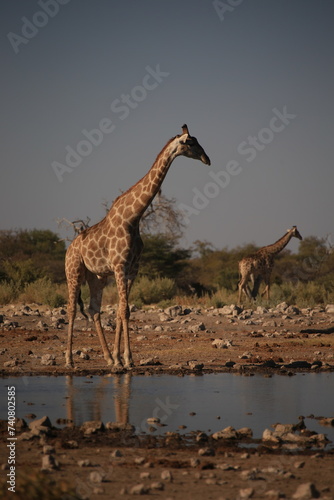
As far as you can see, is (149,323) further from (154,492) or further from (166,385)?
(154,492)

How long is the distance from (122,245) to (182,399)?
11.2 ft

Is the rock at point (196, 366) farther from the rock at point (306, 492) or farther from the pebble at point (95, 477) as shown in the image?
the rock at point (306, 492)

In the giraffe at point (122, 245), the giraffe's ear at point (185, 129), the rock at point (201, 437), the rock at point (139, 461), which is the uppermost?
the giraffe's ear at point (185, 129)

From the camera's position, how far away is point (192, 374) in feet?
34.2

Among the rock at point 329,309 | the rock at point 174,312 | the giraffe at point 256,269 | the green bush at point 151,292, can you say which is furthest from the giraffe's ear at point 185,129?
the giraffe at point 256,269

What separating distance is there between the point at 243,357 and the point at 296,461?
623 cm

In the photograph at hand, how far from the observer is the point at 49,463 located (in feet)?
18.1

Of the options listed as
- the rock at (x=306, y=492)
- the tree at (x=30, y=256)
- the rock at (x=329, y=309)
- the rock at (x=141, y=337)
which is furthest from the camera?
the tree at (x=30, y=256)

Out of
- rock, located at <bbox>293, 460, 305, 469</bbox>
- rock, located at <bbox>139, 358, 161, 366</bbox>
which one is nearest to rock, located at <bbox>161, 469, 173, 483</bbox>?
rock, located at <bbox>293, 460, 305, 469</bbox>

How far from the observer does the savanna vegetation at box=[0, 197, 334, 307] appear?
79.3ft

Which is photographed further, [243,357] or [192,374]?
[243,357]

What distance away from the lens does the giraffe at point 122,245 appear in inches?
443

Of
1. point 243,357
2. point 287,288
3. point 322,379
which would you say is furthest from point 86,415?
point 287,288

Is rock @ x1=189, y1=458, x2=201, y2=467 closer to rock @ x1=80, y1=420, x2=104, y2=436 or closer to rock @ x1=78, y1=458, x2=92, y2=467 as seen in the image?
rock @ x1=78, y1=458, x2=92, y2=467
